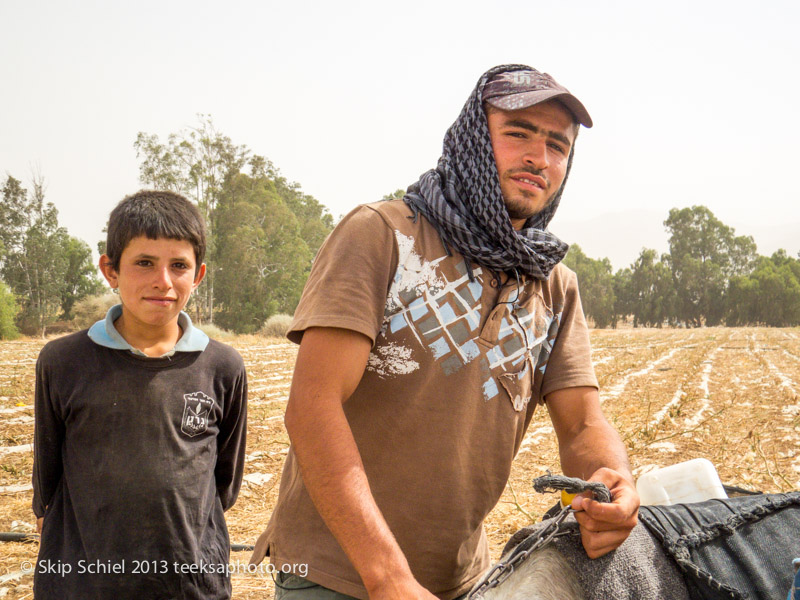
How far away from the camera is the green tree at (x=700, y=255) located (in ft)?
205

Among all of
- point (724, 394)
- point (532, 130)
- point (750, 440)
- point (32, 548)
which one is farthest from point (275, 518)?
point (724, 394)

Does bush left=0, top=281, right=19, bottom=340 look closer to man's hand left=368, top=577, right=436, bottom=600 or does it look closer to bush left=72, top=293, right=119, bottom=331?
bush left=72, top=293, right=119, bottom=331

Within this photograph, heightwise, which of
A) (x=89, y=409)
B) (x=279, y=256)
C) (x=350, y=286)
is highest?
(x=279, y=256)

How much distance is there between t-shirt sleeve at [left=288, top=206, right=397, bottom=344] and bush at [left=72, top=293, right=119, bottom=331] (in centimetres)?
3055

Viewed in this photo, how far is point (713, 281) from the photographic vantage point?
2473 inches

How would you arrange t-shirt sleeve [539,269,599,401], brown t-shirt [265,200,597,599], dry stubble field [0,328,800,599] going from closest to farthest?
brown t-shirt [265,200,597,599] < t-shirt sleeve [539,269,599,401] < dry stubble field [0,328,800,599]

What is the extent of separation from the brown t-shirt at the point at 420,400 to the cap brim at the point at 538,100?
36 cm

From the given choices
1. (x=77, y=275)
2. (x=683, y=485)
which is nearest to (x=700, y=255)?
(x=77, y=275)

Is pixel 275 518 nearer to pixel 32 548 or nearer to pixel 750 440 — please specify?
pixel 32 548

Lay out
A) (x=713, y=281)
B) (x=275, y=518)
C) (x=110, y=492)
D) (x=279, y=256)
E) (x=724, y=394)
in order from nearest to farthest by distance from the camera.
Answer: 1. (x=275, y=518)
2. (x=110, y=492)
3. (x=724, y=394)
4. (x=279, y=256)
5. (x=713, y=281)

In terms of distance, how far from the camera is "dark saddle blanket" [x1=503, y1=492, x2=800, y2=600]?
4.31 ft

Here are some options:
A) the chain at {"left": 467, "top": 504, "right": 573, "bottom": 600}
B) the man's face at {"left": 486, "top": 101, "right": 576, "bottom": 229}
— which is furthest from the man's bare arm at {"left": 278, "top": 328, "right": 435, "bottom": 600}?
the man's face at {"left": 486, "top": 101, "right": 576, "bottom": 229}

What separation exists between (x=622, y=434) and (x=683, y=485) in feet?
17.3

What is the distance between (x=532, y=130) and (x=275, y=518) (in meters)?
1.15
